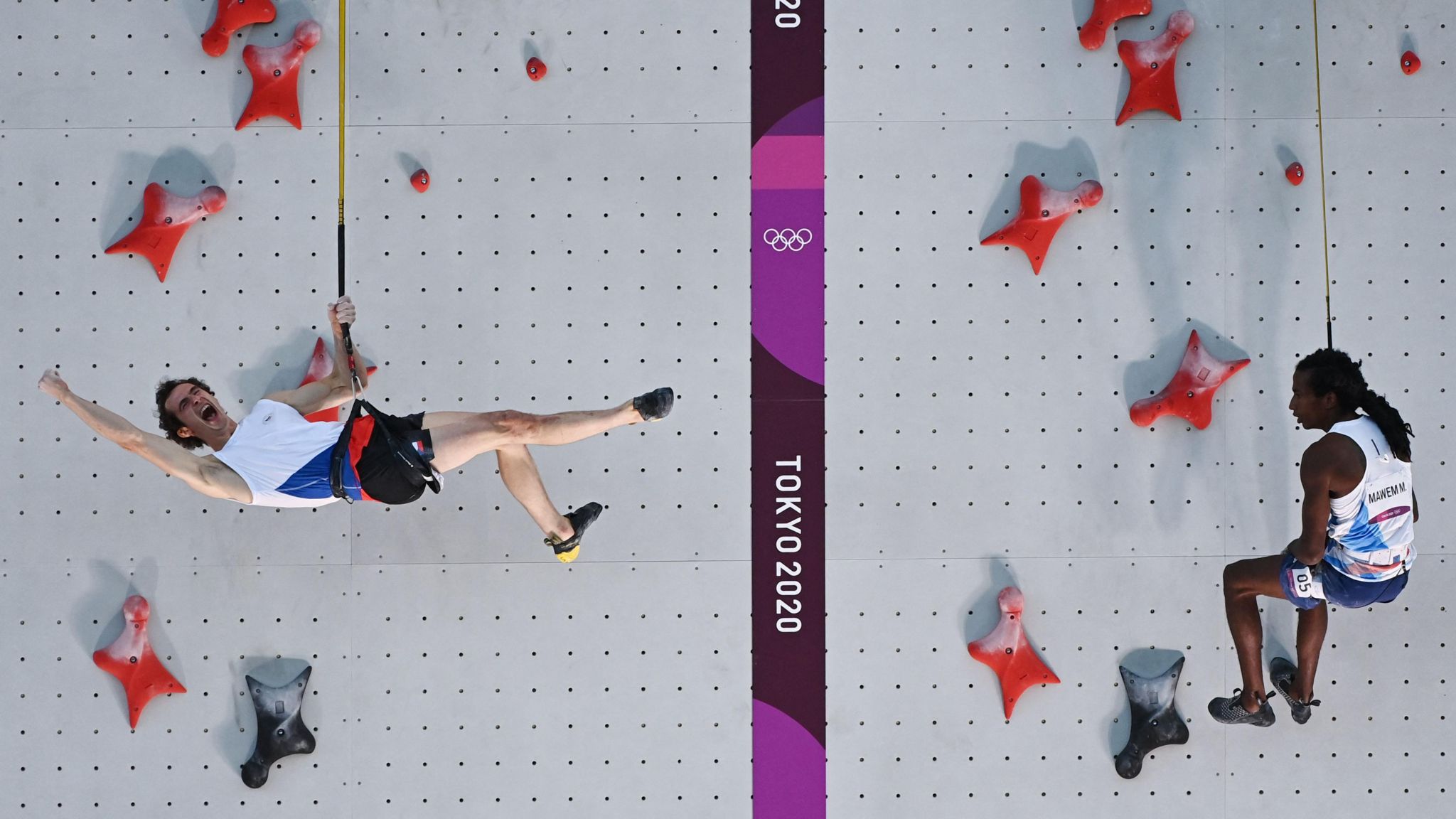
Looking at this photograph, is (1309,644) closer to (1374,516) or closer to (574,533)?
(1374,516)

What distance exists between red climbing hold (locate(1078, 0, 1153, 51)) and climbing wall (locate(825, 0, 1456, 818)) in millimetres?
54

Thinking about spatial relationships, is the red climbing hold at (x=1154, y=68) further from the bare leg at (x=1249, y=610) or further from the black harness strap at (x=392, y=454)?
the black harness strap at (x=392, y=454)

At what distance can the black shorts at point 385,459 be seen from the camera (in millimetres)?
2564

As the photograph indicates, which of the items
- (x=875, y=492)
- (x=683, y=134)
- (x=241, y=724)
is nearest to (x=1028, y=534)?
(x=875, y=492)

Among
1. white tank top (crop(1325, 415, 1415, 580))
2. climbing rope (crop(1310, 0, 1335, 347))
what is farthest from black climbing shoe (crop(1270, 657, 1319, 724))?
climbing rope (crop(1310, 0, 1335, 347))

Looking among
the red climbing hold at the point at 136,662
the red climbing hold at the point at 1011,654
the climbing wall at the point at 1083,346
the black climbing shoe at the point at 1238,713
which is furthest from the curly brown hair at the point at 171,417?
the black climbing shoe at the point at 1238,713

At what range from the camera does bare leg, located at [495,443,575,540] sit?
9.19 feet

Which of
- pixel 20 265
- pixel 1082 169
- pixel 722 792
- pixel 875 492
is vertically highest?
pixel 1082 169

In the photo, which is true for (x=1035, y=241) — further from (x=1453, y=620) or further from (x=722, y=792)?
(x=722, y=792)

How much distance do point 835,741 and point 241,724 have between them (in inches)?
86.5

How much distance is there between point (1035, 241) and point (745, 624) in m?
1.75

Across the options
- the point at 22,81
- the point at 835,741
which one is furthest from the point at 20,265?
the point at 835,741

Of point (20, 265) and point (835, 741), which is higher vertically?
point (20, 265)

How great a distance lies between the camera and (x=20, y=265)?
3.52 m
